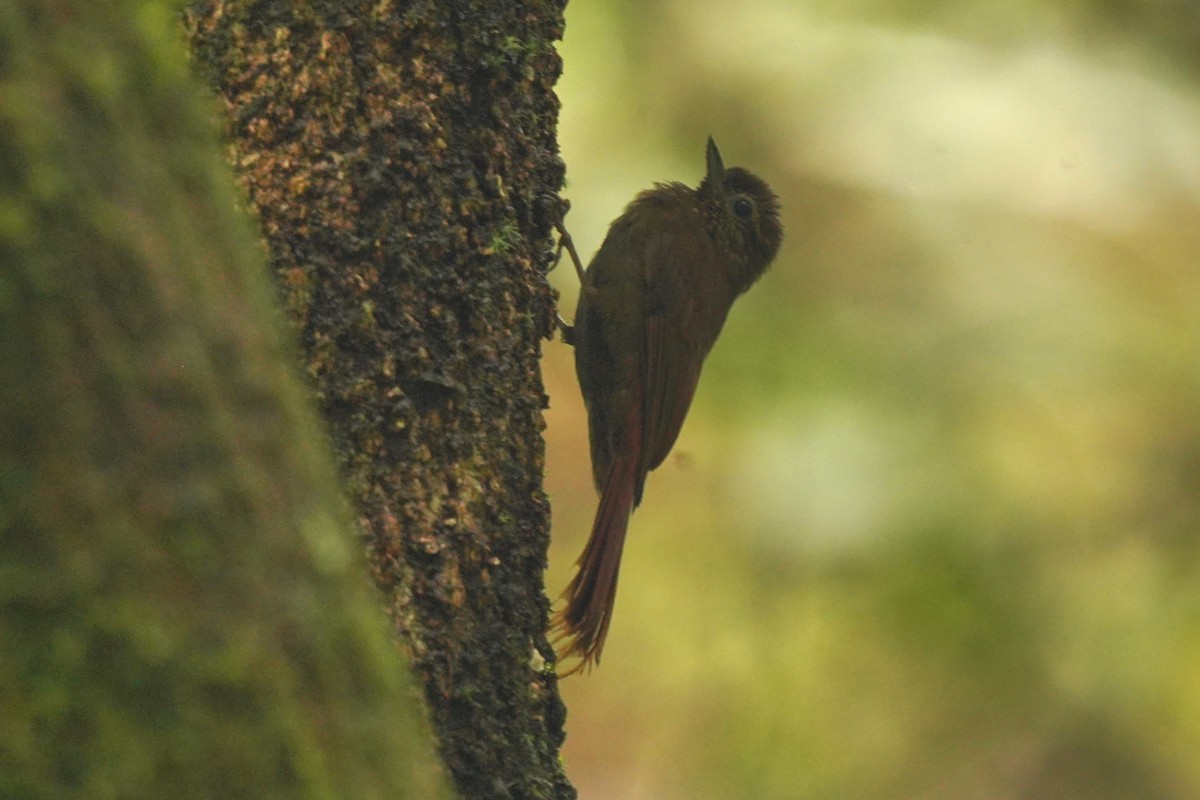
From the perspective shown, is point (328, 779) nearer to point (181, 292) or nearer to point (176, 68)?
point (181, 292)

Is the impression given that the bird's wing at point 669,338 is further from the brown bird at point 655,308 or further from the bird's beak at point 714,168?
the bird's beak at point 714,168

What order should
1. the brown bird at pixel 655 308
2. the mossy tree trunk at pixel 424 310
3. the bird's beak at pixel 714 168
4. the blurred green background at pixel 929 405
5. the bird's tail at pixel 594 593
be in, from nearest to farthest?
the mossy tree trunk at pixel 424 310 < the bird's tail at pixel 594 593 < the brown bird at pixel 655 308 < the bird's beak at pixel 714 168 < the blurred green background at pixel 929 405

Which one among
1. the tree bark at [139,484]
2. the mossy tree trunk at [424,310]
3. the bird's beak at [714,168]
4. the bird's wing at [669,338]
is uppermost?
the bird's beak at [714,168]

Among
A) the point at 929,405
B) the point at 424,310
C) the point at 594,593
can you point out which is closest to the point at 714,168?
the point at 929,405

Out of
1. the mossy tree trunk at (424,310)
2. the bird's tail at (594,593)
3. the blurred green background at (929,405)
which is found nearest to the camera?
the mossy tree trunk at (424,310)

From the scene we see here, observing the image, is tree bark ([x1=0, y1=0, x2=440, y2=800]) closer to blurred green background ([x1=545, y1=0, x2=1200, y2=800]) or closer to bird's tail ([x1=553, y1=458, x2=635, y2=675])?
bird's tail ([x1=553, y1=458, x2=635, y2=675])

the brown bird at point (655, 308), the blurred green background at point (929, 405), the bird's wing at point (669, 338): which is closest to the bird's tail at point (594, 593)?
the brown bird at point (655, 308)

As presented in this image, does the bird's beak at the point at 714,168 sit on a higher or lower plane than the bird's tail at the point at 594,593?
higher

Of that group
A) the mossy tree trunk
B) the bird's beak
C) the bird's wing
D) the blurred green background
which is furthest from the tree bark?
the blurred green background

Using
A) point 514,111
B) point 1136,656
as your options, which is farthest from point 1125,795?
point 514,111
